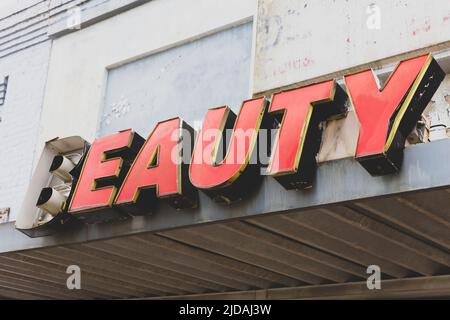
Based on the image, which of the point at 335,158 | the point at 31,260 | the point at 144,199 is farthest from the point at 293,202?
the point at 31,260

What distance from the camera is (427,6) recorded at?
8219 mm

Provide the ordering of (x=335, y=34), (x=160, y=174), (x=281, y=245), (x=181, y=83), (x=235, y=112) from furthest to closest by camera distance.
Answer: (x=181, y=83)
(x=235, y=112)
(x=335, y=34)
(x=281, y=245)
(x=160, y=174)

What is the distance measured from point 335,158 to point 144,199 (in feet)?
6.96

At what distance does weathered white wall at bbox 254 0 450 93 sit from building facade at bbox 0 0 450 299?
0.06 ft

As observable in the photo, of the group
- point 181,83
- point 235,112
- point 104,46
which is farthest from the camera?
point 104,46

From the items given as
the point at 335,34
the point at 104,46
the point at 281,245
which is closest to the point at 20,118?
the point at 104,46

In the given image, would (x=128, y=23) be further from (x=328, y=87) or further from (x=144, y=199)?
(x=328, y=87)

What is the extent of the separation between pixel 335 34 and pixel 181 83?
2703 mm

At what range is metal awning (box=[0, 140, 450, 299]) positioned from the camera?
5887 mm

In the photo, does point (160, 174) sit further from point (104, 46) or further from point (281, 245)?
point (104, 46)

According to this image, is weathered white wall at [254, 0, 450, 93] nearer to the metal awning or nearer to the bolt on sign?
the bolt on sign

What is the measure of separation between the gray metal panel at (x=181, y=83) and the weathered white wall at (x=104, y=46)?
16 centimetres

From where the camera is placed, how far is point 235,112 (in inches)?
374

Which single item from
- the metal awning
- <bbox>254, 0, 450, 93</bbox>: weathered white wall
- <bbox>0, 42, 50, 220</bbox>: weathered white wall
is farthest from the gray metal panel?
the metal awning
